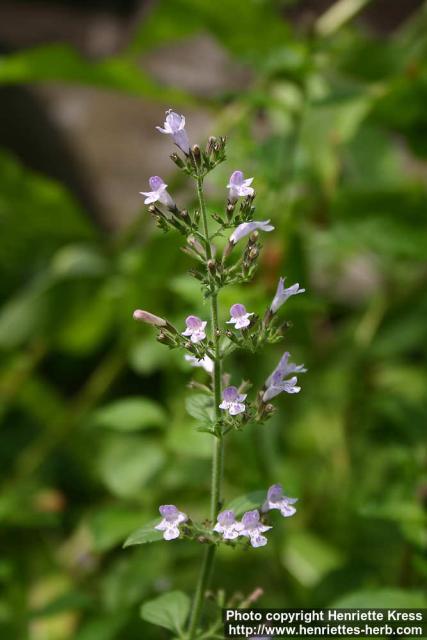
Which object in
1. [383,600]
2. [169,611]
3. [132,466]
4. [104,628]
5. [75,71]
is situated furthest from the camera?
[75,71]

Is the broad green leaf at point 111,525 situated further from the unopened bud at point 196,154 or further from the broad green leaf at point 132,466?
the unopened bud at point 196,154

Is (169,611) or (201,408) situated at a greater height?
(201,408)

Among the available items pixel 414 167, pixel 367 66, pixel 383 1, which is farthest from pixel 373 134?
pixel 383 1

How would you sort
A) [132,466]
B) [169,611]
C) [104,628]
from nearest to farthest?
1. [169,611]
2. [104,628]
3. [132,466]

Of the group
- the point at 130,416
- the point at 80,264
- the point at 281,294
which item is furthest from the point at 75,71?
the point at 281,294

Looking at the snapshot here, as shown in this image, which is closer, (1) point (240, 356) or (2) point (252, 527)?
(2) point (252, 527)

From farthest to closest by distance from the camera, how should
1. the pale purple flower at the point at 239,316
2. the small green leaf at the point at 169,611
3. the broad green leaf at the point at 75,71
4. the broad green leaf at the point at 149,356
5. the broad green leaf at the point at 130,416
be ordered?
the broad green leaf at the point at 75,71, the broad green leaf at the point at 149,356, the broad green leaf at the point at 130,416, the small green leaf at the point at 169,611, the pale purple flower at the point at 239,316

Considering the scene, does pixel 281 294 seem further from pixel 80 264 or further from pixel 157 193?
pixel 80 264

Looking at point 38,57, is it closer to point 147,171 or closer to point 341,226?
point 341,226

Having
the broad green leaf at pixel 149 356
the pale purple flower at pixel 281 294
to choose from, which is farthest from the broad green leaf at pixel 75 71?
the pale purple flower at pixel 281 294
